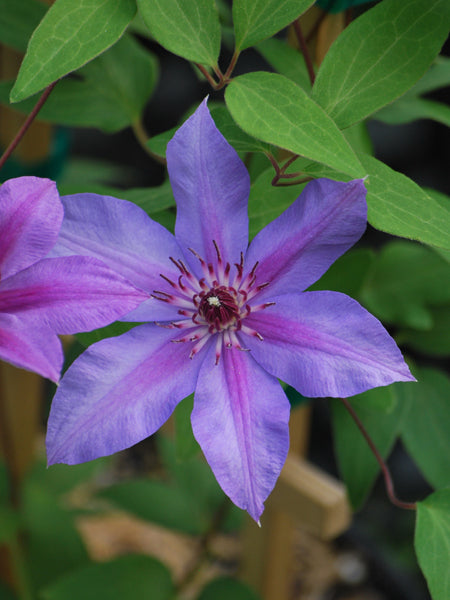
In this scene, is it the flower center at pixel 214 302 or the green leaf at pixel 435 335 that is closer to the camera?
the flower center at pixel 214 302

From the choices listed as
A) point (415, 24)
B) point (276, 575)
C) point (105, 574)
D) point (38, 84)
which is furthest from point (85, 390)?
point (276, 575)

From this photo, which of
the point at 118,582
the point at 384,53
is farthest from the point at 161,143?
the point at 118,582

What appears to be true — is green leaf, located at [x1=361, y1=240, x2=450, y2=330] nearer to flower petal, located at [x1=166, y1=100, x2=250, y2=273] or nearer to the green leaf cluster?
the green leaf cluster

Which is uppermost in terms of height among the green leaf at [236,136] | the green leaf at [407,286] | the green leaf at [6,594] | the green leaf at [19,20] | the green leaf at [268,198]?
the green leaf at [19,20]

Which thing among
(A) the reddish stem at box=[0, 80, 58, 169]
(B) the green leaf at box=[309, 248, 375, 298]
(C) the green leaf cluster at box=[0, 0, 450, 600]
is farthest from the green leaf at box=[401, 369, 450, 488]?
(A) the reddish stem at box=[0, 80, 58, 169]

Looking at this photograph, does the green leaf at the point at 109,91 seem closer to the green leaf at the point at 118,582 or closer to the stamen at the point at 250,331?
the stamen at the point at 250,331

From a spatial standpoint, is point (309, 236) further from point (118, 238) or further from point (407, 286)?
point (407, 286)

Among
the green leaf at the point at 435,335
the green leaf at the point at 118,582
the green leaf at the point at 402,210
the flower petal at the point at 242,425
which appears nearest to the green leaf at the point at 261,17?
the green leaf at the point at 402,210

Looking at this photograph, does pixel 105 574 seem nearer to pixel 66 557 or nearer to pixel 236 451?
pixel 66 557

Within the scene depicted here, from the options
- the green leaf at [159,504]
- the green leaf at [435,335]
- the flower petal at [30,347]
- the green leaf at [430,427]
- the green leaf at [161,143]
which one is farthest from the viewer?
the green leaf at [159,504]
